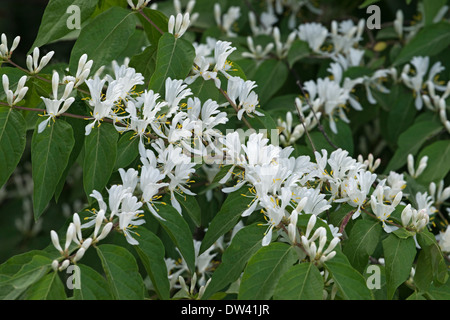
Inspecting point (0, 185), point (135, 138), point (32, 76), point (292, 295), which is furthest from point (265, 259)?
point (32, 76)

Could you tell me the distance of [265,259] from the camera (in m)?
1.43

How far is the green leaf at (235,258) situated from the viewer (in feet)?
4.99

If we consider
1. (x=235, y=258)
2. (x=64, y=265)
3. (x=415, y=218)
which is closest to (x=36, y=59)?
(x=64, y=265)

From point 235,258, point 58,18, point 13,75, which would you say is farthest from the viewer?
point 58,18

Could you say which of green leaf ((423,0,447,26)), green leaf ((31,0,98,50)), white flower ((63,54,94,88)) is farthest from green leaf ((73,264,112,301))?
green leaf ((423,0,447,26))

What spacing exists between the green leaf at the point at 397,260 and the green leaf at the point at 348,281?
0.17 metres

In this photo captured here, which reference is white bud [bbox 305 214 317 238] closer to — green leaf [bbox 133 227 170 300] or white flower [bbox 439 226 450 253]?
green leaf [bbox 133 227 170 300]

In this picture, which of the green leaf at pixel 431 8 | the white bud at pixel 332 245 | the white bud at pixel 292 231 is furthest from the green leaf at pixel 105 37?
the green leaf at pixel 431 8

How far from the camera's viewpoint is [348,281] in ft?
4.66

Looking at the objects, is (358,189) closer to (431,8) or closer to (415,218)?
(415,218)

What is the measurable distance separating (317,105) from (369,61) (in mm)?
869

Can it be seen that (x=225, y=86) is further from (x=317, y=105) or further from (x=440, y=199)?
(x=440, y=199)

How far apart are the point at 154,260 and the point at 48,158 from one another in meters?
0.39

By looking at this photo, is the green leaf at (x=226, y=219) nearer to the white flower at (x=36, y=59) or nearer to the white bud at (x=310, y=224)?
the white bud at (x=310, y=224)
